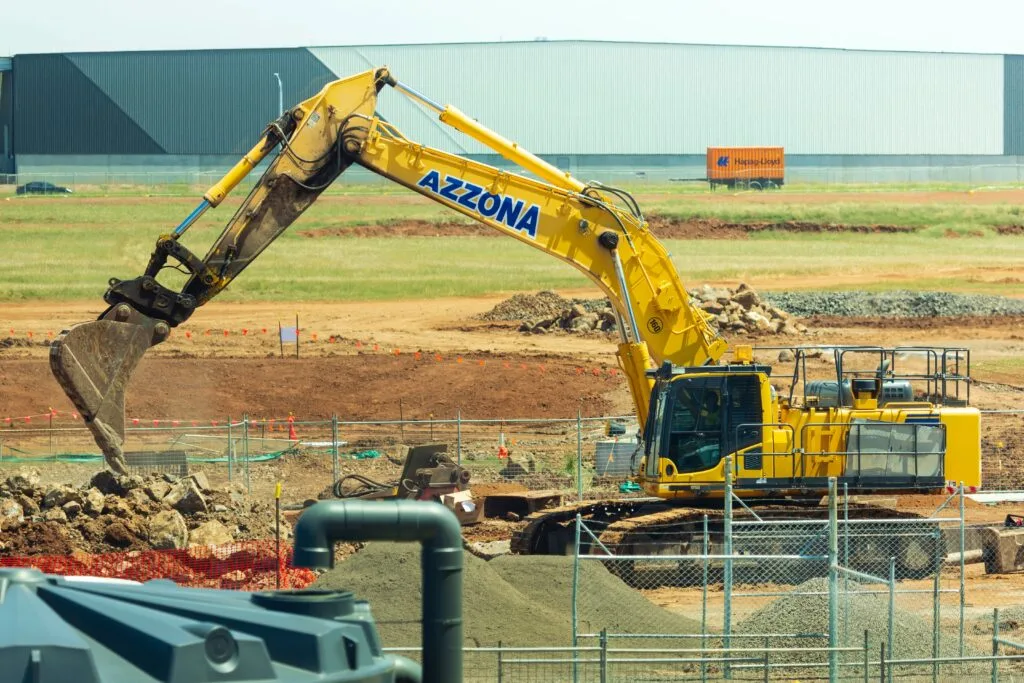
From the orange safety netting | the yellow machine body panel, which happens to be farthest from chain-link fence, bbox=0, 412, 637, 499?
the orange safety netting

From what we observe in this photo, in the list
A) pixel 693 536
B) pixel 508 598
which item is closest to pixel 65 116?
pixel 693 536

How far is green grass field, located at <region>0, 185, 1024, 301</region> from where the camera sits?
5278cm

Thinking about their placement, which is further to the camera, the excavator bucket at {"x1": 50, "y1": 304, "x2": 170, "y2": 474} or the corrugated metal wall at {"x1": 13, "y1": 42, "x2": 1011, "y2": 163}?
the corrugated metal wall at {"x1": 13, "y1": 42, "x2": 1011, "y2": 163}

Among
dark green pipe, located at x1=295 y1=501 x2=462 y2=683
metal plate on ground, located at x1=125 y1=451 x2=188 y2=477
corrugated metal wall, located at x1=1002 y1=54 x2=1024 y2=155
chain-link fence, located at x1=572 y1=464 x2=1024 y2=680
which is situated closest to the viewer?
dark green pipe, located at x1=295 y1=501 x2=462 y2=683

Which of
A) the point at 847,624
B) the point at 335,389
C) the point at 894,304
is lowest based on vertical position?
the point at 847,624

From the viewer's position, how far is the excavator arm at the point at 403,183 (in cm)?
2053

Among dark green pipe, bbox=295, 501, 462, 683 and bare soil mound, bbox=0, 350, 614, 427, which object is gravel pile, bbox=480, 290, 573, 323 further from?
dark green pipe, bbox=295, 501, 462, 683

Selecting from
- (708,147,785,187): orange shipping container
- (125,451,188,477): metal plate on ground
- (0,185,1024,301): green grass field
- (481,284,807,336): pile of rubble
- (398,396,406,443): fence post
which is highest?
(708,147,785,187): orange shipping container

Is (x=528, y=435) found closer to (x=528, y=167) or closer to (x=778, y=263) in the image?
(x=528, y=167)

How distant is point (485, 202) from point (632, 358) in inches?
116

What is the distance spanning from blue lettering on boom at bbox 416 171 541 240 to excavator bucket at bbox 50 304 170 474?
159 inches

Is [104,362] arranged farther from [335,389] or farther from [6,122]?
[6,122]

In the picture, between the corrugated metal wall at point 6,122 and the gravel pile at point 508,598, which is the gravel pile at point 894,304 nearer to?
the gravel pile at point 508,598

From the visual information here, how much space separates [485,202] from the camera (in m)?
21.4
